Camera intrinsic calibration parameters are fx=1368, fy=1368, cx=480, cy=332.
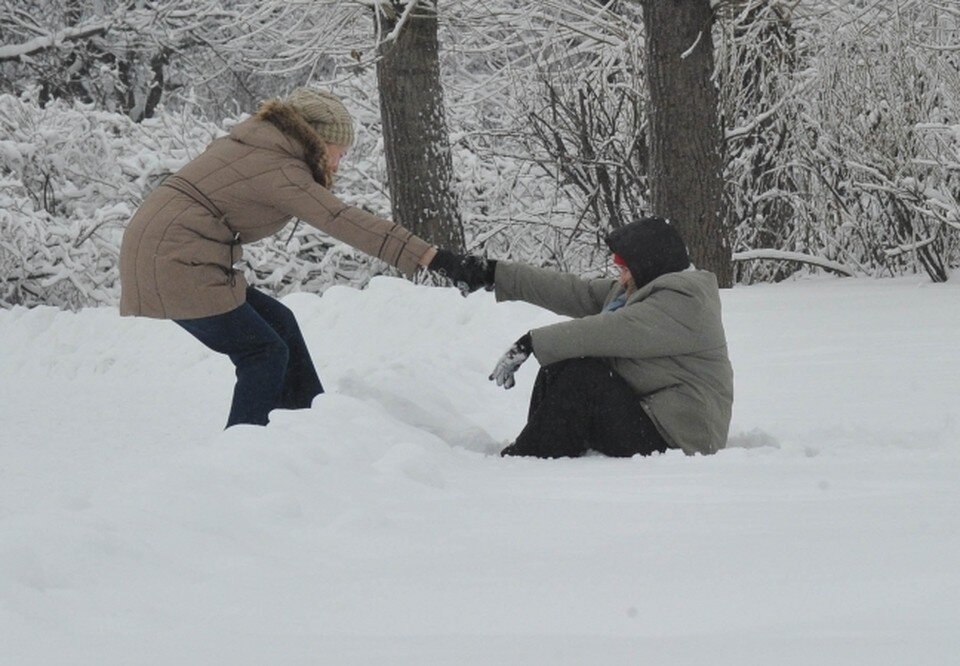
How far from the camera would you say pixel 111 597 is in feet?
7.99

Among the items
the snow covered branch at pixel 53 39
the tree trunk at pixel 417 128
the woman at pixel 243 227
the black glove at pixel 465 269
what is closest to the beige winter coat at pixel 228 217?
the woman at pixel 243 227

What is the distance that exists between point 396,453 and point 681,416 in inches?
40.9

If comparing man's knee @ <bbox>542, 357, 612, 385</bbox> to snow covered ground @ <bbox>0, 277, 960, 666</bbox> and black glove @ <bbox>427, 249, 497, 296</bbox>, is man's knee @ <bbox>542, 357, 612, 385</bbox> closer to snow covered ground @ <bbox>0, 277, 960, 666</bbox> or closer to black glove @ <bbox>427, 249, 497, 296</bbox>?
snow covered ground @ <bbox>0, 277, 960, 666</bbox>

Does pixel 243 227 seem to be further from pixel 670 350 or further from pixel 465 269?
pixel 670 350

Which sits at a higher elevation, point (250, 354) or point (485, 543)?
point (250, 354)

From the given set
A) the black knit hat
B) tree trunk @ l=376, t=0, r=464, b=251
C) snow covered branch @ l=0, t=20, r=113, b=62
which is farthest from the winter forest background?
snow covered branch @ l=0, t=20, r=113, b=62

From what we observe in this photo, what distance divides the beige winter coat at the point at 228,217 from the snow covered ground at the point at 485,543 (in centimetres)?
58

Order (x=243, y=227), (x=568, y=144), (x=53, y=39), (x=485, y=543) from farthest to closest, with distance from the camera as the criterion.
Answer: (x=53, y=39) → (x=568, y=144) → (x=243, y=227) → (x=485, y=543)

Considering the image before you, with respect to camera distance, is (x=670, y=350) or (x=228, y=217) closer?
(x=670, y=350)

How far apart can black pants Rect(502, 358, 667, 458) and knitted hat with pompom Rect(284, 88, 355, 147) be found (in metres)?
1.25

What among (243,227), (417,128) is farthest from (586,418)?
(417,128)

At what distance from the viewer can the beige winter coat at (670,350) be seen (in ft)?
14.2

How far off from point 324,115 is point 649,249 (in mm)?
1355

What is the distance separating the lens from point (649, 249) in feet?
14.6
